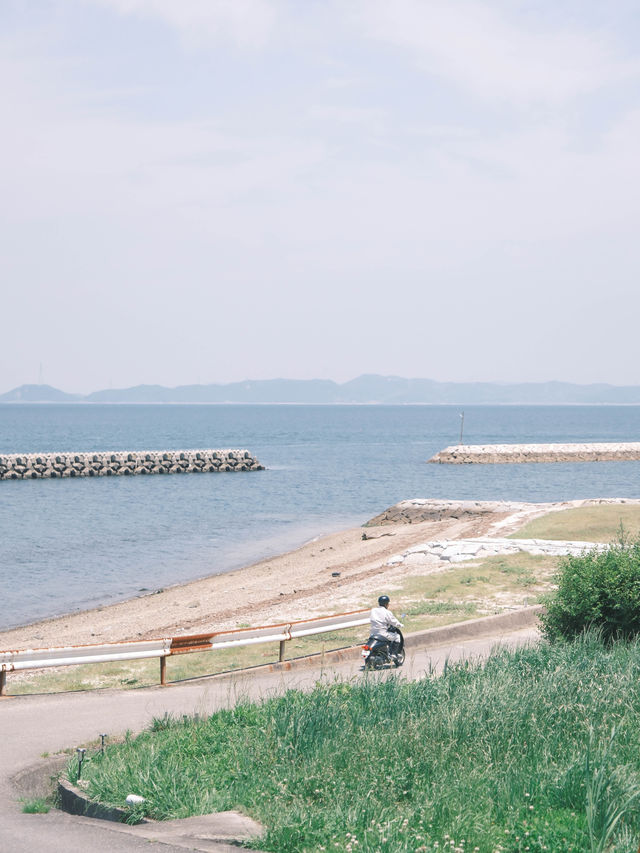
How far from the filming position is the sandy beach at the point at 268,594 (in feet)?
66.8

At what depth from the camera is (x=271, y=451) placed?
114938mm

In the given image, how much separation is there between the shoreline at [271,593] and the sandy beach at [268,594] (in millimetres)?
31

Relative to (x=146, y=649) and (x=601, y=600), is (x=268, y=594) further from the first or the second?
(x=601, y=600)

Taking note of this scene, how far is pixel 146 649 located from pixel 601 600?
21.0 feet

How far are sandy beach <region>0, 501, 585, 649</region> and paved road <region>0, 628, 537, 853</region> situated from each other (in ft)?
20.2

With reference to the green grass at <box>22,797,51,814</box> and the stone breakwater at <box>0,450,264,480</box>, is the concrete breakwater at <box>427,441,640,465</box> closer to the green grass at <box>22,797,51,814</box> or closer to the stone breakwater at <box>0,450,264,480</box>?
the stone breakwater at <box>0,450,264,480</box>

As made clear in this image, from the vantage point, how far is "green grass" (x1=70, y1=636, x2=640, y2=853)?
250 inches

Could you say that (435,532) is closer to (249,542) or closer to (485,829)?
(249,542)

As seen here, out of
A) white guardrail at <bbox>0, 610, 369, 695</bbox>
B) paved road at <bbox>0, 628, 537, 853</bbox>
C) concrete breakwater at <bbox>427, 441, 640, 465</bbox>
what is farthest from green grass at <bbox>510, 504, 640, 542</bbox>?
concrete breakwater at <bbox>427, 441, 640, 465</bbox>

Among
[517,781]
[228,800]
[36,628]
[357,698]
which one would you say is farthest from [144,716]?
[36,628]

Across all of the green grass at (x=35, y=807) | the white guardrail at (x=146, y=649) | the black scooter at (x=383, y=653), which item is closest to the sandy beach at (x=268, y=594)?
the white guardrail at (x=146, y=649)

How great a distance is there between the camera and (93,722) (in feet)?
34.2

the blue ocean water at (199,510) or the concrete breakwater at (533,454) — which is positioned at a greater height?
the concrete breakwater at (533,454)

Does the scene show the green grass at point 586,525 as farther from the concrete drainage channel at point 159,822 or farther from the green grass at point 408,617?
the concrete drainage channel at point 159,822
